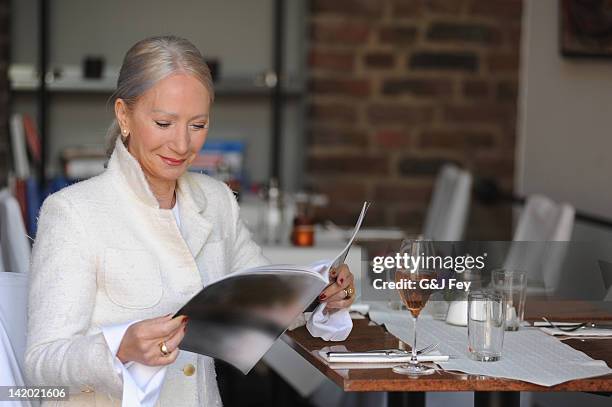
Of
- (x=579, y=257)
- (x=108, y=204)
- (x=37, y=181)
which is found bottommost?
(x=37, y=181)

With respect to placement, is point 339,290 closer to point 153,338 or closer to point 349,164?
point 153,338

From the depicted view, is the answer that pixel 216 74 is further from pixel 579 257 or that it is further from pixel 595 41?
pixel 579 257

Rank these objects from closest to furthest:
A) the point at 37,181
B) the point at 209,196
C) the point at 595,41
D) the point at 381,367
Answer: the point at 381,367
the point at 209,196
the point at 595,41
the point at 37,181

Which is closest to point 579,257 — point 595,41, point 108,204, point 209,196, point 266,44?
point 209,196

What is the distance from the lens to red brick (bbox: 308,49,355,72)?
227 inches

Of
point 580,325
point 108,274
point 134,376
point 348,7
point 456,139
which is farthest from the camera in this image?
point 456,139

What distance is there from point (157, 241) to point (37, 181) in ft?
12.7

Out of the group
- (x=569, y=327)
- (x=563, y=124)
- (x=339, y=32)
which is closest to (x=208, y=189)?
(x=569, y=327)

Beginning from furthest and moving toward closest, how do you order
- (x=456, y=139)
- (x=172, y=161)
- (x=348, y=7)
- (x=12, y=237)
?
(x=456, y=139)
(x=348, y=7)
(x=12, y=237)
(x=172, y=161)

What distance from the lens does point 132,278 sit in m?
1.96

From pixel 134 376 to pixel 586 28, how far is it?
2.88 metres

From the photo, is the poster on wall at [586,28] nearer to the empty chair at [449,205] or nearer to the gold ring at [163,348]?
the empty chair at [449,205]

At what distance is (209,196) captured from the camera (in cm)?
228

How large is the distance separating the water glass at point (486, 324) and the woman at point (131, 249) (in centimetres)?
27
